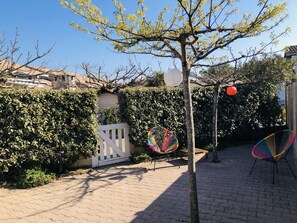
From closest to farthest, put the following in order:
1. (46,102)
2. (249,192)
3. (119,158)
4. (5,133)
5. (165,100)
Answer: (249,192) → (5,133) → (46,102) → (119,158) → (165,100)

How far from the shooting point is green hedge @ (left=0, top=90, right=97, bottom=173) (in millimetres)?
5395

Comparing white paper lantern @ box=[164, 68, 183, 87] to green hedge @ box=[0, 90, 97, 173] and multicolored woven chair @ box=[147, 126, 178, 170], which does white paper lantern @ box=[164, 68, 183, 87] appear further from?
green hedge @ box=[0, 90, 97, 173]

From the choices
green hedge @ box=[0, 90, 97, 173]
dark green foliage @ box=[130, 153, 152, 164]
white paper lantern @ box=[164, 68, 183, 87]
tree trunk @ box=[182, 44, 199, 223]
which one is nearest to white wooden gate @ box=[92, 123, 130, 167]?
dark green foliage @ box=[130, 153, 152, 164]

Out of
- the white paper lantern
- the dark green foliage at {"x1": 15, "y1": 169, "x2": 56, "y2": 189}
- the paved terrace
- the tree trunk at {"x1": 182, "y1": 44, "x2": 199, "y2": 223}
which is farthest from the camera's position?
the white paper lantern

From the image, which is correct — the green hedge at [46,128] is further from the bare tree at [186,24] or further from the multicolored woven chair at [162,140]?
the bare tree at [186,24]

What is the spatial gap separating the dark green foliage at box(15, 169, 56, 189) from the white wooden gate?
4.90ft

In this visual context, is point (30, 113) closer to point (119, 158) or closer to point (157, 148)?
point (119, 158)

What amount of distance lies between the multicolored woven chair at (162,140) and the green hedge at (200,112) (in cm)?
41

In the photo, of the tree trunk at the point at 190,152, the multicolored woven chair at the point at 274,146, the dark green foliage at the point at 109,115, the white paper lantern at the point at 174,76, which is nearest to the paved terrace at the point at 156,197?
the multicolored woven chair at the point at 274,146

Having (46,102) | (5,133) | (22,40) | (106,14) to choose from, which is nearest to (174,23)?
(106,14)

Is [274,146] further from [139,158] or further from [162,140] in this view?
[139,158]

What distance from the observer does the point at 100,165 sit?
6875 millimetres

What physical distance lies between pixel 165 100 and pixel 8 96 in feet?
14.6

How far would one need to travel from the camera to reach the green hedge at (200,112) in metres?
7.33
